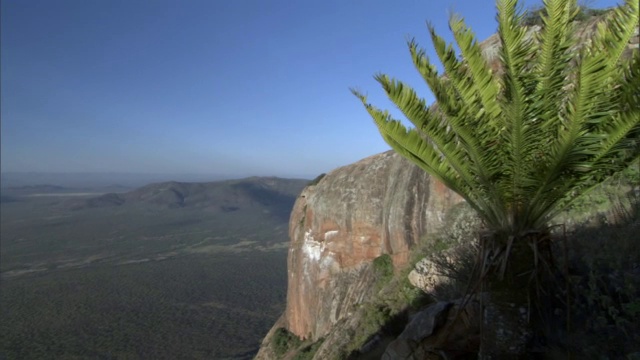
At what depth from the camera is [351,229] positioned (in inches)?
832

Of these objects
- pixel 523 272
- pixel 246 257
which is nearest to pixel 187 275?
pixel 246 257

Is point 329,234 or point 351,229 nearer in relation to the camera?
point 351,229

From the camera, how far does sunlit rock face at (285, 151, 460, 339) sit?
1562 cm

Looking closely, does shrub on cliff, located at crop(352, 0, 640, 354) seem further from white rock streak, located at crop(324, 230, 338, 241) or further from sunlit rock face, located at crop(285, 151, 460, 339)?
white rock streak, located at crop(324, 230, 338, 241)

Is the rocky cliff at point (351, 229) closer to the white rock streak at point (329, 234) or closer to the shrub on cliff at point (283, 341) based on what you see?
the white rock streak at point (329, 234)

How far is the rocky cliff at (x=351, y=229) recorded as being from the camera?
15.6m

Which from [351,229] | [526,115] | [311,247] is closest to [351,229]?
[351,229]

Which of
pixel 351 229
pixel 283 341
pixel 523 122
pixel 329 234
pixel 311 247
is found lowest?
pixel 283 341

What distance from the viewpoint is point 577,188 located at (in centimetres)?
495

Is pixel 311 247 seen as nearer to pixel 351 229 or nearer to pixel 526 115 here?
pixel 351 229

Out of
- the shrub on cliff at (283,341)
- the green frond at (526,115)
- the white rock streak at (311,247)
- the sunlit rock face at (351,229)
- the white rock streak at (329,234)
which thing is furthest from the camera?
the shrub on cliff at (283,341)

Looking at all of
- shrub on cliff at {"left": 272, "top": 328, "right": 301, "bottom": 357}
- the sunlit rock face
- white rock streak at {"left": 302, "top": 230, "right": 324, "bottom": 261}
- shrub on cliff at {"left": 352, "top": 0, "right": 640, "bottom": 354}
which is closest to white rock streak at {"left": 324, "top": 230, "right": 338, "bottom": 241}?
the sunlit rock face

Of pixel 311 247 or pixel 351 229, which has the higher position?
pixel 351 229

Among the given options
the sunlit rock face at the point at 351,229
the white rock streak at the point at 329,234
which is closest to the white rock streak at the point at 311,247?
the sunlit rock face at the point at 351,229
